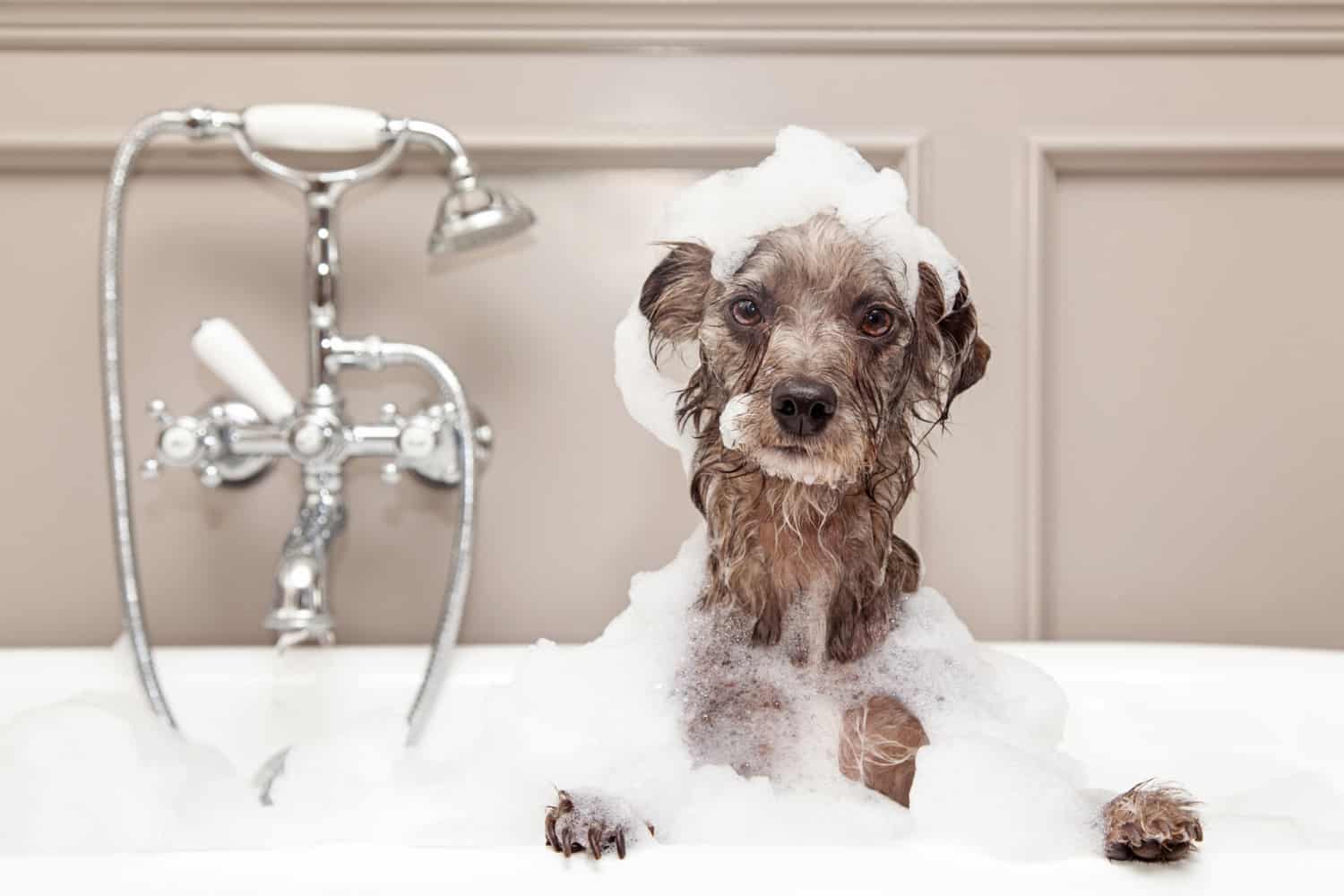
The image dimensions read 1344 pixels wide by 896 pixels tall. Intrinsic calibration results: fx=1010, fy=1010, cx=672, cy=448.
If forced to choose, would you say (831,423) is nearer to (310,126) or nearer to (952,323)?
(952,323)

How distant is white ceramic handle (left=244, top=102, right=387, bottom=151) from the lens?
1.00 m

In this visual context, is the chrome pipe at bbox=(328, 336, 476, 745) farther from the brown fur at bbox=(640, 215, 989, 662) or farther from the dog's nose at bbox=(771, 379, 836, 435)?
the dog's nose at bbox=(771, 379, 836, 435)

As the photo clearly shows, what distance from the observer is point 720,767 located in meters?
0.63

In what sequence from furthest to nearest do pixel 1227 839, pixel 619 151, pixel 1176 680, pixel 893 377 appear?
pixel 619 151, pixel 1176 680, pixel 1227 839, pixel 893 377

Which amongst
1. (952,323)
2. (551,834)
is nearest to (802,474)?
(952,323)

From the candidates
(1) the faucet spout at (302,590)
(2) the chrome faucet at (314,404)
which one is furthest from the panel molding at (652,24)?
(1) the faucet spout at (302,590)

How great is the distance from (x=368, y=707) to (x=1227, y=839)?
807 mm

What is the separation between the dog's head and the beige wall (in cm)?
59

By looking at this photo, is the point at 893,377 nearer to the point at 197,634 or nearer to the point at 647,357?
the point at 647,357

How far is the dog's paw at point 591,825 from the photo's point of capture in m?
0.56

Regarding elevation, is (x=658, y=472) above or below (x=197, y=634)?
above

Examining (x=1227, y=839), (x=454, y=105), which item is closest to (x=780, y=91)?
(x=454, y=105)

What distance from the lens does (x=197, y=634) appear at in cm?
126

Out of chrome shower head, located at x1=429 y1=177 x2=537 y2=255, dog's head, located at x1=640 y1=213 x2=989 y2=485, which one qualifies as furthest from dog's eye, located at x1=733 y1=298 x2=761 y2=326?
chrome shower head, located at x1=429 y1=177 x2=537 y2=255
